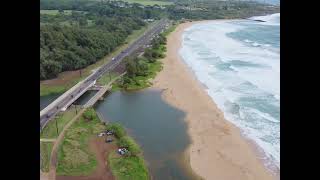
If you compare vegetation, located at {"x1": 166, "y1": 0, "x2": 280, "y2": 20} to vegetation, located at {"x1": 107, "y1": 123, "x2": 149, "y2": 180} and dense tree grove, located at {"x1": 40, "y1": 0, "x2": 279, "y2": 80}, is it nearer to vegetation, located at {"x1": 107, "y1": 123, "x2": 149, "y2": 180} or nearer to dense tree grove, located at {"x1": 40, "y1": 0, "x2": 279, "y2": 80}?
dense tree grove, located at {"x1": 40, "y1": 0, "x2": 279, "y2": 80}

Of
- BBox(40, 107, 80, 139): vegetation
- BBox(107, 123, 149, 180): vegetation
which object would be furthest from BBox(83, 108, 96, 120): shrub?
BBox(107, 123, 149, 180): vegetation

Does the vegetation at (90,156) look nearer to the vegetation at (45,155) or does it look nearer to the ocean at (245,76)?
the vegetation at (45,155)

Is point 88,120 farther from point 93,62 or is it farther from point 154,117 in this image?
point 93,62

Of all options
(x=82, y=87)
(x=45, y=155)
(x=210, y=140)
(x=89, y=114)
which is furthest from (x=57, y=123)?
(x=82, y=87)

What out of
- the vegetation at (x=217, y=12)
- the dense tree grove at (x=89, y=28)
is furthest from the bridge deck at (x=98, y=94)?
the vegetation at (x=217, y=12)
